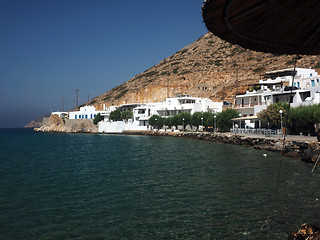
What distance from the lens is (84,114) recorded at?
114 metres

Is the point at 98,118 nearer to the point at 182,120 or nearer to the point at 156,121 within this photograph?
the point at 156,121

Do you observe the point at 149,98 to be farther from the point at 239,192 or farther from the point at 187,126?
the point at 239,192

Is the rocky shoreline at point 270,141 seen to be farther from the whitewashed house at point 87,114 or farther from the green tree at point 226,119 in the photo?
the whitewashed house at point 87,114

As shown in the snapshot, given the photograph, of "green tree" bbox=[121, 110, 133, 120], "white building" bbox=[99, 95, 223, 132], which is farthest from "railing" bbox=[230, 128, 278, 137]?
"green tree" bbox=[121, 110, 133, 120]

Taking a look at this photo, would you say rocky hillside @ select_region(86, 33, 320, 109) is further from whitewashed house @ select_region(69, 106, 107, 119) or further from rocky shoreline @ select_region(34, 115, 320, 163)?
rocky shoreline @ select_region(34, 115, 320, 163)

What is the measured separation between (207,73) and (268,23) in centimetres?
11173

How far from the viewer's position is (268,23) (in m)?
4.86

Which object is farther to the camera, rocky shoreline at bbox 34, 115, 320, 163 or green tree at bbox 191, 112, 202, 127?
→ green tree at bbox 191, 112, 202, 127

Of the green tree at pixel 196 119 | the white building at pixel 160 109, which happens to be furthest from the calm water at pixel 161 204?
the white building at pixel 160 109

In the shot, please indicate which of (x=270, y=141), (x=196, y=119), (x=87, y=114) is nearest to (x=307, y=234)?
(x=270, y=141)

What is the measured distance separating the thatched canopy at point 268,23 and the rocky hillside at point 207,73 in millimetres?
83542

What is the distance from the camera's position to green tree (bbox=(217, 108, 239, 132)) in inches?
2173

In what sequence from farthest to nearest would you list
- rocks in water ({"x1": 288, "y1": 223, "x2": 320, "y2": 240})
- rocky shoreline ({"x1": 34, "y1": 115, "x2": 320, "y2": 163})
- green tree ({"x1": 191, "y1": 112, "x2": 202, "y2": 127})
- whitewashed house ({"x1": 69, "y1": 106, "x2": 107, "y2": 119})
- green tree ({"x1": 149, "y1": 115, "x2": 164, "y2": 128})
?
whitewashed house ({"x1": 69, "y1": 106, "x2": 107, "y2": 119}), green tree ({"x1": 149, "y1": 115, "x2": 164, "y2": 128}), green tree ({"x1": 191, "y1": 112, "x2": 202, "y2": 127}), rocky shoreline ({"x1": 34, "y1": 115, "x2": 320, "y2": 163}), rocks in water ({"x1": 288, "y1": 223, "x2": 320, "y2": 240})

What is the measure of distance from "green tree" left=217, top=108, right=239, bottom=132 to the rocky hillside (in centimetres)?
3298
